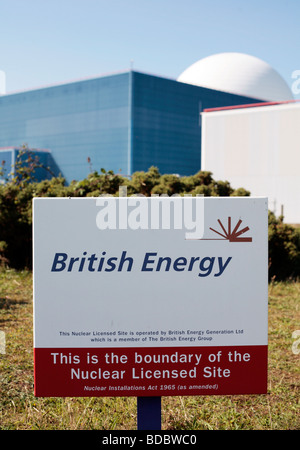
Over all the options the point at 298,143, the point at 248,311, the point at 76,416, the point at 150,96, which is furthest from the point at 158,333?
the point at 150,96

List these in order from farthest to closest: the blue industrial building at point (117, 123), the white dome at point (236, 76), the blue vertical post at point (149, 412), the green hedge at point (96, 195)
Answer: the white dome at point (236, 76) < the blue industrial building at point (117, 123) < the green hedge at point (96, 195) < the blue vertical post at point (149, 412)

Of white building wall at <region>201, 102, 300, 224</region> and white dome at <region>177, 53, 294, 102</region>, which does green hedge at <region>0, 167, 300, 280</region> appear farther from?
white dome at <region>177, 53, 294, 102</region>

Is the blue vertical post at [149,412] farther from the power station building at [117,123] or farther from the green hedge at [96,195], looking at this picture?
the power station building at [117,123]

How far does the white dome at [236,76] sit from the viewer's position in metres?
73.5

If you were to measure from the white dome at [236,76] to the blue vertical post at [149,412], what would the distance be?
73.3m

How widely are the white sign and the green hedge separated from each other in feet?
23.9

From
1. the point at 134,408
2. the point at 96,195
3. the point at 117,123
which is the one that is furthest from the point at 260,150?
the point at 134,408

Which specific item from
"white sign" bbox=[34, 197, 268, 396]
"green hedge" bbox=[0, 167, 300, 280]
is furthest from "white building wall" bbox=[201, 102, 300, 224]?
"white sign" bbox=[34, 197, 268, 396]

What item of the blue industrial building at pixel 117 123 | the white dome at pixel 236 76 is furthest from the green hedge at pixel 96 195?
the white dome at pixel 236 76

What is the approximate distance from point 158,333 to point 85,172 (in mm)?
67108

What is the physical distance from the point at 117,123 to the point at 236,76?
66.9ft

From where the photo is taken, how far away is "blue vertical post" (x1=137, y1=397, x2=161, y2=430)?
3.06m

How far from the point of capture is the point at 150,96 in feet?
211
